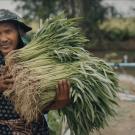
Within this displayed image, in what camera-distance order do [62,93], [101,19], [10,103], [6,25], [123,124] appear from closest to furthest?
[62,93] → [10,103] → [6,25] → [123,124] → [101,19]

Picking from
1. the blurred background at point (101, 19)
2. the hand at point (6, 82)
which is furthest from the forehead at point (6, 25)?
the blurred background at point (101, 19)

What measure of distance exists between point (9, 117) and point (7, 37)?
1.70 ft

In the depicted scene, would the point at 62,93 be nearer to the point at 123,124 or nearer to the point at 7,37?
the point at 7,37

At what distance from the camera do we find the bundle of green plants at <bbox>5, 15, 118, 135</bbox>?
9.58ft

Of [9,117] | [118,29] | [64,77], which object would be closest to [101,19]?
[118,29]

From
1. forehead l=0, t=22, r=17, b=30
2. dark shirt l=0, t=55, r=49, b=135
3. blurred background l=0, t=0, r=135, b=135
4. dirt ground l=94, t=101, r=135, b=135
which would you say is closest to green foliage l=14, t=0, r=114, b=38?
blurred background l=0, t=0, r=135, b=135

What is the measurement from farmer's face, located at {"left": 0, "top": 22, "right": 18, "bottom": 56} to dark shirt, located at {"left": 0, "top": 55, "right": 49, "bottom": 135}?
0.07 m

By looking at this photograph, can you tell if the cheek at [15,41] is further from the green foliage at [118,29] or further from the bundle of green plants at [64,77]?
the green foliage at [118,29]

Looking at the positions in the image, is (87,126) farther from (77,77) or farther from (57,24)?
(57,24)

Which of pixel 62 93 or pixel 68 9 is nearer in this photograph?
pixel 62 93

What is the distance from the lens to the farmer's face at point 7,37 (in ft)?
10.4

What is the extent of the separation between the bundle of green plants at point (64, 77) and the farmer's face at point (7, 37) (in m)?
0.11

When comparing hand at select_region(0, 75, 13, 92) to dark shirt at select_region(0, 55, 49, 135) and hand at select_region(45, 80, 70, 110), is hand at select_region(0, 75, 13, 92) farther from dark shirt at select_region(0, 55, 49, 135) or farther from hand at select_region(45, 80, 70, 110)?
Result: hand at select_region(45, 80, 70, 110)

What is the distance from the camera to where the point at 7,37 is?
3.19 meters
